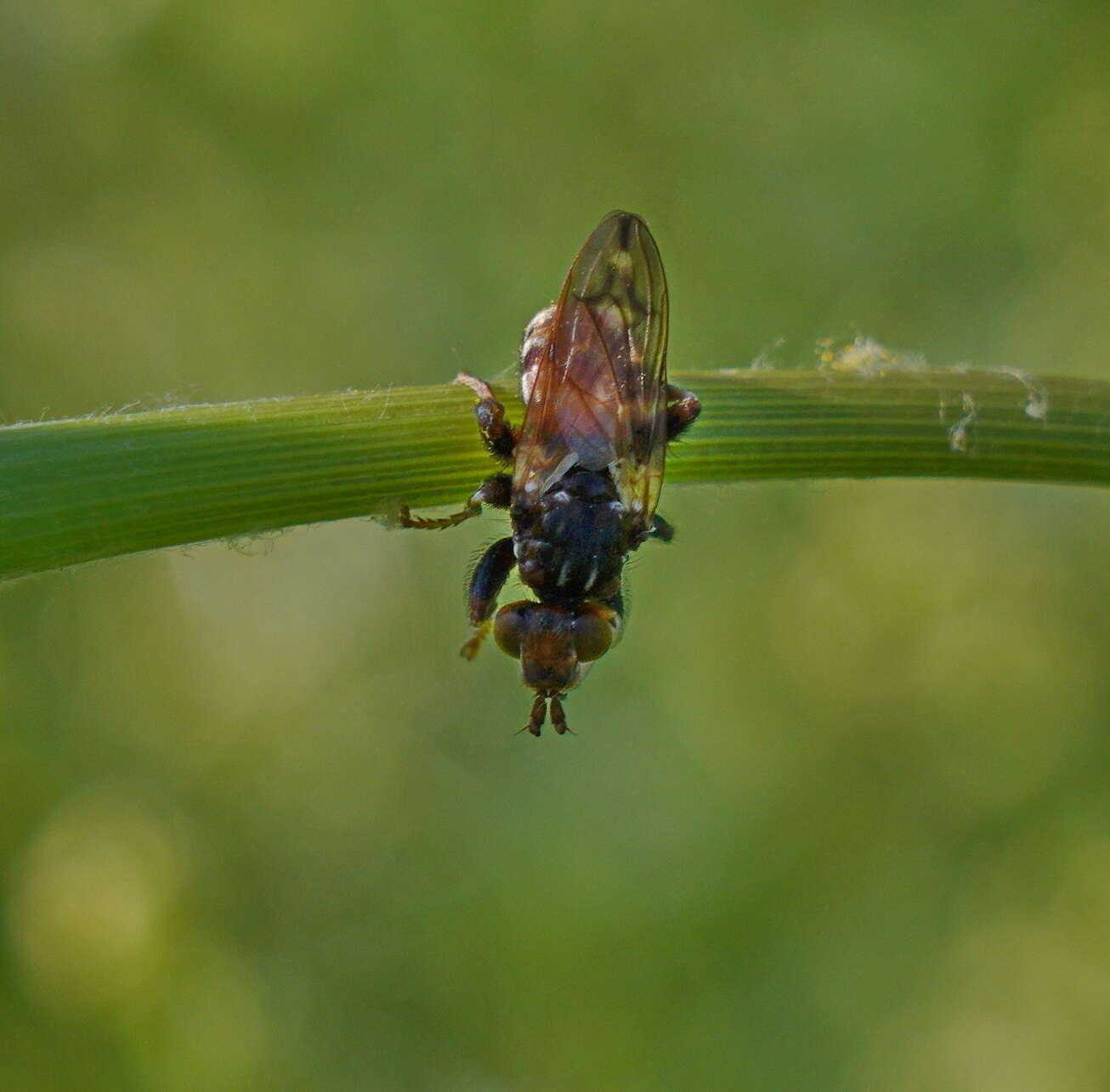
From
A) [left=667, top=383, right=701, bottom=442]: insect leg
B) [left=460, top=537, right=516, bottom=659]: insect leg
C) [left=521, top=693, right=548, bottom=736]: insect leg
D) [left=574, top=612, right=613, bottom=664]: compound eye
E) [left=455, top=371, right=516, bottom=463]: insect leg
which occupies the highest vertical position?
[left=667, top=383, right=701, bottom=442]: insect leg

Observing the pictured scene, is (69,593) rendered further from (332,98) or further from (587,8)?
(587,8)

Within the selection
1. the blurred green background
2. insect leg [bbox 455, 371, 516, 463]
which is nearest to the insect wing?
insect leg [bbox 455, 371, 516, 463]

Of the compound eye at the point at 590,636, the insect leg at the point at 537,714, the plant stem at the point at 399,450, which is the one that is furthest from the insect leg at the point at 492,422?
the insect leg at the point at 537,714

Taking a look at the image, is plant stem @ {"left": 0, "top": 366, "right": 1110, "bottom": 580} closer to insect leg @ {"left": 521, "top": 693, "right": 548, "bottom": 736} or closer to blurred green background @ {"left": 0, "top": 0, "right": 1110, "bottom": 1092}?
insect leg @ {"left": 521, "top": 693, "right": 548, "bottom": 736}

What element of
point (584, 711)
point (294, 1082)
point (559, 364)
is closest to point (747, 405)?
point (559, 364)

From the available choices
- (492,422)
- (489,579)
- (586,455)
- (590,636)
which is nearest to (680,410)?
(586,455)

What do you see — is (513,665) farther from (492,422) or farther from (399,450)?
(399,450)
